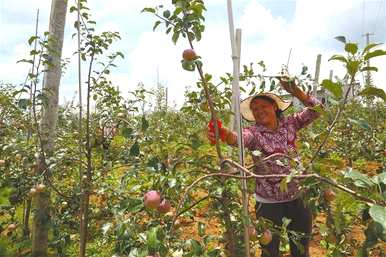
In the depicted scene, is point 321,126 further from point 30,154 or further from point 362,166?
point 30,154

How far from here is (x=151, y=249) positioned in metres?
1.05

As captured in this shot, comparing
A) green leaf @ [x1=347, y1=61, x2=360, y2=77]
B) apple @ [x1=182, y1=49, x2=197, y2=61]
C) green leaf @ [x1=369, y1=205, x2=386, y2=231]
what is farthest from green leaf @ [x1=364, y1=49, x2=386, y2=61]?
apple @ [x1=182, y1=49, x2=197, y2=61]

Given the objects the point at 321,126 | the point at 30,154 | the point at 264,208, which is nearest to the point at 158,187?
the point at 264,208

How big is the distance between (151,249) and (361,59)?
0.72 metres

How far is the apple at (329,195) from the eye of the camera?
1.35 metres

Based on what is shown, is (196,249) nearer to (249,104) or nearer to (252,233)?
(252,233)

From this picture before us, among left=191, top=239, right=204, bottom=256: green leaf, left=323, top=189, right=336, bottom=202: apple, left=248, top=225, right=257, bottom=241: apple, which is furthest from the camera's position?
left=248, top=225, right=257, bottom=241: apple

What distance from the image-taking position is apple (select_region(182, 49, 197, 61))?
1.42 m

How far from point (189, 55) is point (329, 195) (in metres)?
0.64

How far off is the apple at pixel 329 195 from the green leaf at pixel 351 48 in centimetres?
47

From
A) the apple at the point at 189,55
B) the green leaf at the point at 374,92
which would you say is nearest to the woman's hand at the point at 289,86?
the apple at the point at 189,55

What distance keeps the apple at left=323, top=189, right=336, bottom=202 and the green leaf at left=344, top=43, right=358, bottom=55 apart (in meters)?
0.47

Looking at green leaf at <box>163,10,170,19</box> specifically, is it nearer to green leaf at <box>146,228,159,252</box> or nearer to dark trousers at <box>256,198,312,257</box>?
green leaf at <box>146,228,159,252</box>

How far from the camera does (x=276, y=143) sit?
7.30 feet
